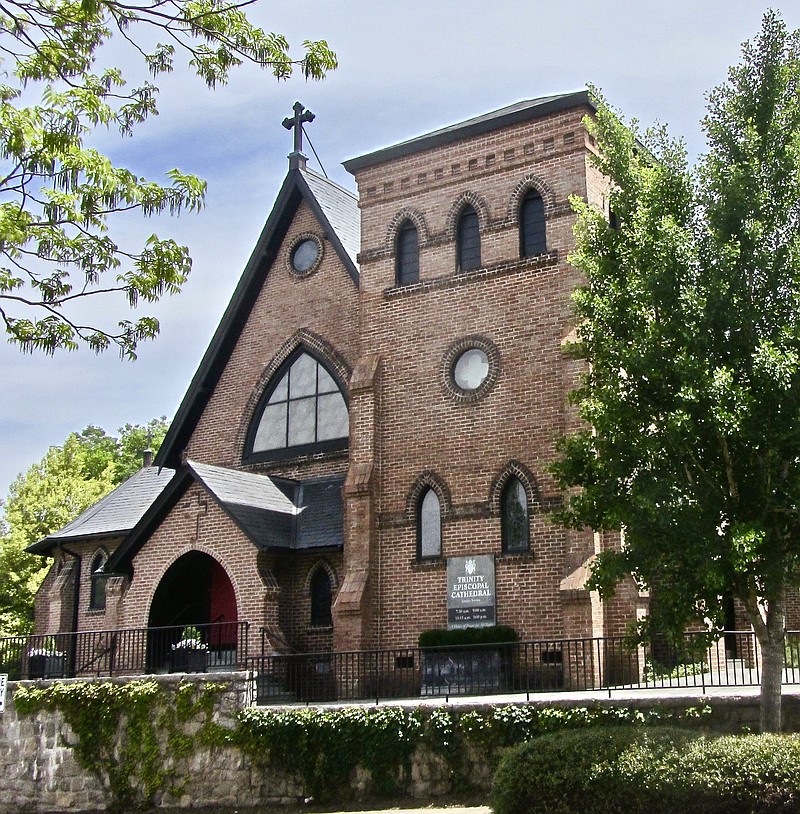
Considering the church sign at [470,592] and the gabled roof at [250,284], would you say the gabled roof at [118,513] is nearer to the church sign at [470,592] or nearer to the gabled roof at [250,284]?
the gabled roof at [250,284]

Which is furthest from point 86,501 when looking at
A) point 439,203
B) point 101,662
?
point 439,203

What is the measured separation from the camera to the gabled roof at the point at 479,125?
69.3 ft

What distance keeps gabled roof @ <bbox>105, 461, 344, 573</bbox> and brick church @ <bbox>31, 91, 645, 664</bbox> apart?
0.05 meters

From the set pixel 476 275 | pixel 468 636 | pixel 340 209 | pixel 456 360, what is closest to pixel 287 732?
pixel 468 636

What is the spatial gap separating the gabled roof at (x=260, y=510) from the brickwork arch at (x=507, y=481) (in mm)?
3460

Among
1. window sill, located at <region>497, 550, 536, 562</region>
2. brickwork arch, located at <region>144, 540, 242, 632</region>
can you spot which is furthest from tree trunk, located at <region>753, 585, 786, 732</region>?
brickwork arch, located at <region>144, 540, 242, 632</region>

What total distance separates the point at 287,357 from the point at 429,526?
632 cm

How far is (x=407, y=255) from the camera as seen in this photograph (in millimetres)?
22906

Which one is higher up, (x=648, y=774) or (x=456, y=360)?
(x=456, y=360)

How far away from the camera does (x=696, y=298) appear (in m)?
13.5

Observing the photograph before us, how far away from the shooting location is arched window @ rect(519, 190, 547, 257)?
2133 centimetres

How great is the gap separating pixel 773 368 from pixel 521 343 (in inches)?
322

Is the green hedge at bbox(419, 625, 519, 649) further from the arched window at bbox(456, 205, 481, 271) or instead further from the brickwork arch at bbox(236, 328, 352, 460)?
the arched window at bbox(456, 205, 481, 271)

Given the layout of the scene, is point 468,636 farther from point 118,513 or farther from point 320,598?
point 118,513
